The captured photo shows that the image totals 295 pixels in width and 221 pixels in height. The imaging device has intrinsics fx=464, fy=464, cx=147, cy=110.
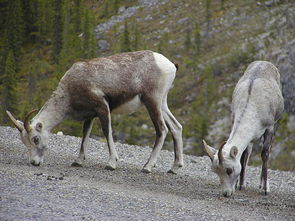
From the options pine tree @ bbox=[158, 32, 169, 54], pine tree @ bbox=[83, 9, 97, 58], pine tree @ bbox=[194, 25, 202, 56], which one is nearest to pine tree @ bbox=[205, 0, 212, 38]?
pine tree @ bbox=[194, 25, 202, 56]

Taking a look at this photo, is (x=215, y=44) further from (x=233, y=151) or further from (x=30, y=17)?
(x=233, y=151)

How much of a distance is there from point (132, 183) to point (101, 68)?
3361 millimetres

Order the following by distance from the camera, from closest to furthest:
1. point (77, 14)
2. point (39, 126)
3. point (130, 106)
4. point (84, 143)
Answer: point (39, 126)
point (130, 106)
point (84, 143)
point (77, 14)

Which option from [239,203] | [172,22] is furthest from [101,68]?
[172,22]

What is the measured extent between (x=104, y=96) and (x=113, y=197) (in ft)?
13.9

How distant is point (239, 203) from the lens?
8.89 metres

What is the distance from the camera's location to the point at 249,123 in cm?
1032

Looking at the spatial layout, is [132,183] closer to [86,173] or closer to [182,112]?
[86,173]

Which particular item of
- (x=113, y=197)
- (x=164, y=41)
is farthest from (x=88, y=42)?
(x=113, y=197)

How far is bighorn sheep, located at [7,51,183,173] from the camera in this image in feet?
37.8

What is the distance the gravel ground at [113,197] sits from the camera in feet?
21.6

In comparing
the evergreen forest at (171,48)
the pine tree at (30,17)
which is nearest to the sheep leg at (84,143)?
the evergreen forest at (171,48)

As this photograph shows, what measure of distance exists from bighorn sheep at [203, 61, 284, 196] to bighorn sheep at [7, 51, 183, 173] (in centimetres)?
212

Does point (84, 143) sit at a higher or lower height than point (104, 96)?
lower
